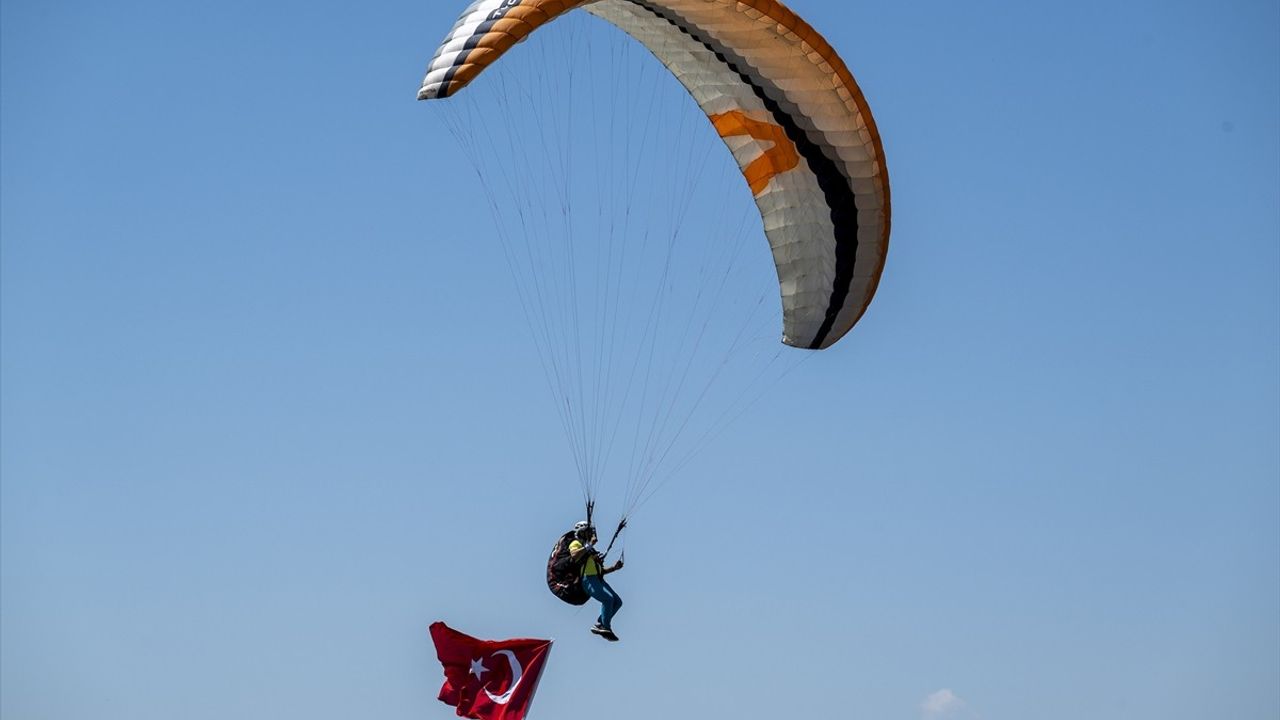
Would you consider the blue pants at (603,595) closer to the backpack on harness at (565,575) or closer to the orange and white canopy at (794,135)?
the backpack on harness at (565,575)

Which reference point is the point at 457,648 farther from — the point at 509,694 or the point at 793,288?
the point at 793,288

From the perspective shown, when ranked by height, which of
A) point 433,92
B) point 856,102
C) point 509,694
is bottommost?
point 509,694

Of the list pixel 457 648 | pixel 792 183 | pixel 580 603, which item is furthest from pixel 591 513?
pixel 792 183

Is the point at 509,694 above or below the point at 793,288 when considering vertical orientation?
below

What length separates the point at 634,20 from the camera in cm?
2755

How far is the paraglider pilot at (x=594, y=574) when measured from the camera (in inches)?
1012

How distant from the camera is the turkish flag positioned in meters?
27.7

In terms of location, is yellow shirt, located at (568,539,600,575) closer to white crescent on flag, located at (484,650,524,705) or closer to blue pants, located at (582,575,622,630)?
blue pants, located at (582,575,622,630)

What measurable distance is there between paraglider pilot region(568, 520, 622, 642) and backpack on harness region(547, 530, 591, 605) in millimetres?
52

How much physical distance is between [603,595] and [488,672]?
2762 millimetres

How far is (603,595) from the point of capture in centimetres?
2581

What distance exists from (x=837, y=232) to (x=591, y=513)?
4.69 m

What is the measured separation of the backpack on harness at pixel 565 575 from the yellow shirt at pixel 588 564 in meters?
0.05

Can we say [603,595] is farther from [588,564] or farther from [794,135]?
[794,135]
